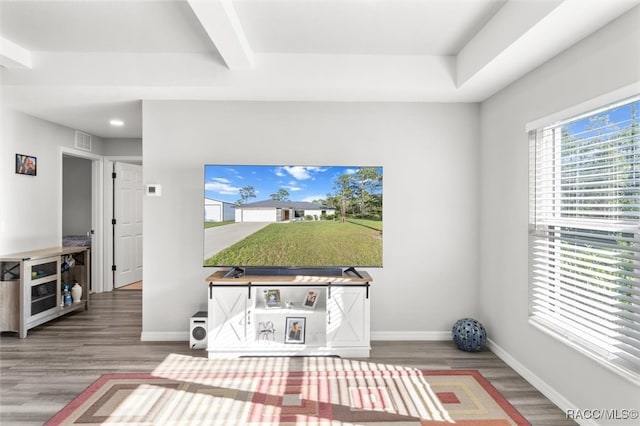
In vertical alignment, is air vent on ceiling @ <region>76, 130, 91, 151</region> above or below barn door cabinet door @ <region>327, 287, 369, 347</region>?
above

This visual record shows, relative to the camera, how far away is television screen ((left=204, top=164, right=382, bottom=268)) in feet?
11.1

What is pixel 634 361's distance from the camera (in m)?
1.97

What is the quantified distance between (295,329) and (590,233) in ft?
7.63

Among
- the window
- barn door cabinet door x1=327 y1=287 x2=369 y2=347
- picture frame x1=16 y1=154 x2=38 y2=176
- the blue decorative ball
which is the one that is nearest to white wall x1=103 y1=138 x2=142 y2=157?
picture frame x1=16 y1=154 x2=38 y2=176

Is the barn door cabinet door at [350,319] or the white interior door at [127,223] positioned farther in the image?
the white interior door at [127,223]

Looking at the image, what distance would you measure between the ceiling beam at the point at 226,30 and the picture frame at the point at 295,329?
2241 millimetres

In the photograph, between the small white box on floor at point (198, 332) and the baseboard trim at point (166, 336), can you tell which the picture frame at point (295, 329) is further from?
the baseboard trim at point (166, 336)

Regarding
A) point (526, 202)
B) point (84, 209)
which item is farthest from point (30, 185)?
point (526, 202)

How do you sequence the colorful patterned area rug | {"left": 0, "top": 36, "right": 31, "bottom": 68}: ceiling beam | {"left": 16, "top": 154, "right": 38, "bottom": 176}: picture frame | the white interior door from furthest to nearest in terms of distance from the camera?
the white interior door < {"left": 16, "top": 154, "right": 38, "bottom": 176}: picture frame < {"left": 0, "top": 36, "right": 31, "bottom": 68}: ceiling beam < the colorful patterned area rug

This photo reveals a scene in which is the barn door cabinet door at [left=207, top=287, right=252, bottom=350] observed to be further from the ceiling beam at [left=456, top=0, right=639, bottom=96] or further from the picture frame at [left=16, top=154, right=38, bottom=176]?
the picture frame at [left=16, top=154, right=38, bottom=176]

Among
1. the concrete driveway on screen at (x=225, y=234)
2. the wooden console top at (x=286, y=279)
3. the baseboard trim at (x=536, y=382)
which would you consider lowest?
the baseboard trim at (x=536, y=382)

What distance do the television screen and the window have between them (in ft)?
4.30

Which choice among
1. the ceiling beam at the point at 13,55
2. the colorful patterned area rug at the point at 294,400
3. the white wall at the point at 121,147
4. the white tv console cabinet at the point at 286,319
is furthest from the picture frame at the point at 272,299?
the white wall at the point at 121,147

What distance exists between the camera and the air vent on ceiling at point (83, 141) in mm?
4996
